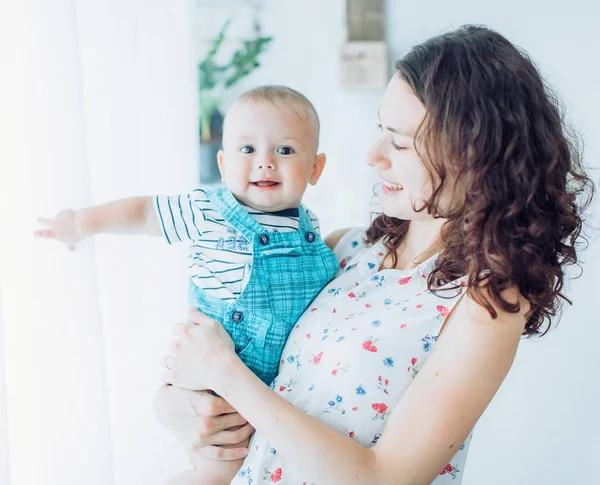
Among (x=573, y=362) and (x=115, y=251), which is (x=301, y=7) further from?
(x=573, y=362)

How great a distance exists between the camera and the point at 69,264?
44.8 inches

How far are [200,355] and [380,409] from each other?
0.32m

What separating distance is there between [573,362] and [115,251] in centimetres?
116

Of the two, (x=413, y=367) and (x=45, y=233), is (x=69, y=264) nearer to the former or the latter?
(x=45, y=233)

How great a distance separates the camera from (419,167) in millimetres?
1171

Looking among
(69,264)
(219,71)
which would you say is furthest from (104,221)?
(219,71)

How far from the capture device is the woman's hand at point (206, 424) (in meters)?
1.28

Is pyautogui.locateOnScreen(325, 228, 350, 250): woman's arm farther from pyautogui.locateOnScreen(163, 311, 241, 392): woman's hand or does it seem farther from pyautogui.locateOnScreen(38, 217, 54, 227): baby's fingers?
pyautogui.locateOnScreen(38, 217, 54, 227): baby's fingers

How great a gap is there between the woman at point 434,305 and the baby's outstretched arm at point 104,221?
0.76ft

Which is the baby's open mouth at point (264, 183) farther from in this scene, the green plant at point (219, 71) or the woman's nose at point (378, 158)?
the green plant at point (219, 71)

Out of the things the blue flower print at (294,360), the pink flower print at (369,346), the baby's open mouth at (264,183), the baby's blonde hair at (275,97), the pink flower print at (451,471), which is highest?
the baby's blonde hair at (275,97)

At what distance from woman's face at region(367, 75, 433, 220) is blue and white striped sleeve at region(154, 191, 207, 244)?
0.36m

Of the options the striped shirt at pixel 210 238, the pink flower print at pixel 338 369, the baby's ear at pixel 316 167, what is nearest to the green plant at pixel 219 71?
the baby's ear at pixel 316 167

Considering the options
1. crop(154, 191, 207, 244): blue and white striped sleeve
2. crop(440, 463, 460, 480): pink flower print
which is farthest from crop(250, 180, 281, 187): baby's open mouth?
crop(440, 463, 460, 480): pink flower print
